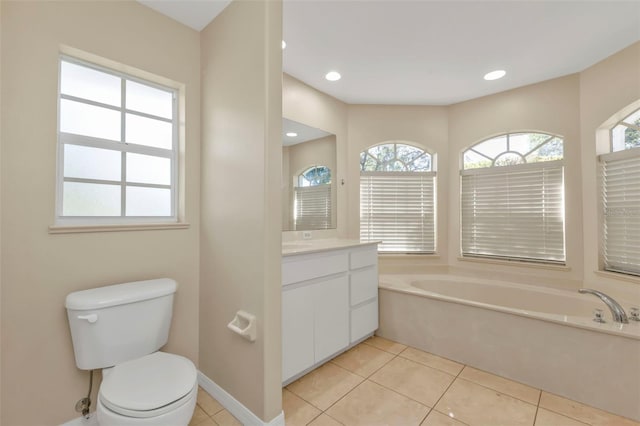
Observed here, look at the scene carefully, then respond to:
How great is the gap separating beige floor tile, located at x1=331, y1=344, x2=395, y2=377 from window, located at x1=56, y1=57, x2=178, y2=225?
163cm

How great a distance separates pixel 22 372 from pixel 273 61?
192 centimetres

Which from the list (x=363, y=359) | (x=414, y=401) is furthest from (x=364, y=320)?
(x=414, y=401)

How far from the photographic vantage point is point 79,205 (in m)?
1.57

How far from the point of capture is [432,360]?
2221mm

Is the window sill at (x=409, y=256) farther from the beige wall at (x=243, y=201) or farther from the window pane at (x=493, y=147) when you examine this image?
the beige wall at (x=243, y=201)

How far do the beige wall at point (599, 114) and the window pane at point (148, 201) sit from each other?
3434 mm

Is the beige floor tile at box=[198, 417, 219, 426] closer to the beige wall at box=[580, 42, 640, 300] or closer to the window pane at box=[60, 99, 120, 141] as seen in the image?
the window pane at box=[60, 99, 120, 141]

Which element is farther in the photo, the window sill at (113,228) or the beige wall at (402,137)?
the beige wall at (402,137)

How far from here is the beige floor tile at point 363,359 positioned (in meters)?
2.09

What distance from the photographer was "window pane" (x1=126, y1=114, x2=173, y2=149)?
1759 mm

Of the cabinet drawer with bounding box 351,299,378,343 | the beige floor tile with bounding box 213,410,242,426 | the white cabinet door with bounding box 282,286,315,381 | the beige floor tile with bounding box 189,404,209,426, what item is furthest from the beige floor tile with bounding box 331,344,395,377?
the beige floor tile with bounding box 189,404,209,426

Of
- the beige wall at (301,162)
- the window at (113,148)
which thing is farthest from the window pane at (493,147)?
the window at (113,148)

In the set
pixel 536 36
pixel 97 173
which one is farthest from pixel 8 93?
pixel 536 36

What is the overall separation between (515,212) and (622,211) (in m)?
0.78
